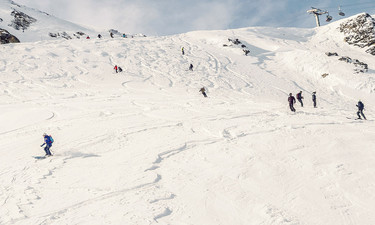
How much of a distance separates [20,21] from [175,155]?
5336 cm

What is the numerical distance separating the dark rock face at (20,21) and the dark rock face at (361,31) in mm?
58649

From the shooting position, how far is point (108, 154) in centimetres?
899

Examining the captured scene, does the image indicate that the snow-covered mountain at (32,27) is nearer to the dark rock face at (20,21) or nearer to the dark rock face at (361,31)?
the dark rock face at (20,21)

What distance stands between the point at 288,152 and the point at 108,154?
643 centimetres

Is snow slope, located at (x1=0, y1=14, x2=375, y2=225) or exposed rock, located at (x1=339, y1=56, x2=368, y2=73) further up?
exposed rock, located at (x1=339, y1=56, x2=368, y2=73)

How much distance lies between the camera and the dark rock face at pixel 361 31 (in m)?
38.9

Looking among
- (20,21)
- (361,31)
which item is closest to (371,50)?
(361,31)

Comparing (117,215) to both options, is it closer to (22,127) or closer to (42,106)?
(22,127)

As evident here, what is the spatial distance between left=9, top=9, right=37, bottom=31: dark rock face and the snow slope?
2808 cm


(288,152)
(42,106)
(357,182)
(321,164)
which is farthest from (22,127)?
(357,182)

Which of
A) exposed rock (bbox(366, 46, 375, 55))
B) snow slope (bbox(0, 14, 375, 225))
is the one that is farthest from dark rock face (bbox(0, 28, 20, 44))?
exposed rock (bbox(366, 46, 375, 55))

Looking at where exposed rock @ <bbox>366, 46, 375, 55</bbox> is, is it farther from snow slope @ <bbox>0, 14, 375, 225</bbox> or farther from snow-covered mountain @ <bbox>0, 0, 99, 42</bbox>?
snow-covered mountain @ <bbox>0, 0, 99, 42</bbox>

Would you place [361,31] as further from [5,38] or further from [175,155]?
[5,38]

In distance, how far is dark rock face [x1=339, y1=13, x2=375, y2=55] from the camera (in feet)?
128
